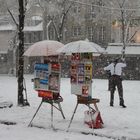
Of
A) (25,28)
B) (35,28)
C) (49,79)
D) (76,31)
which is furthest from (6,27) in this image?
(49,79)

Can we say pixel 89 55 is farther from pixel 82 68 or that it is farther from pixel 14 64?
pixel 14 64

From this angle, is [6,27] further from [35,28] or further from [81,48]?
[81,48]

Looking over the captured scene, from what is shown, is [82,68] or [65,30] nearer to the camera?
[82,68]

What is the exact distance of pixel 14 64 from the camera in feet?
218

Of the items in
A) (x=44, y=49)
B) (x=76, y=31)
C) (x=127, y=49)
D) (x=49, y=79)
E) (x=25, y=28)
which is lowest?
(x=49, y=79)

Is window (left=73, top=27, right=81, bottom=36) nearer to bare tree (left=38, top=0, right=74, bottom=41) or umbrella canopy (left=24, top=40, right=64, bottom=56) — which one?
bare tree (left=38, top=0, right=74, bottom=41)

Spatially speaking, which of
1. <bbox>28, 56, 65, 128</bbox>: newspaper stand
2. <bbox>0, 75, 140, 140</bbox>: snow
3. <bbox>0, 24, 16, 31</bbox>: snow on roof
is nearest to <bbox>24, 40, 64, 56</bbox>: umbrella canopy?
<bbox>28, 56, 65, 128</bbox>: newspaper stand

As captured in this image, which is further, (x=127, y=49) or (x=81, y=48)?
(x=127, y=49)

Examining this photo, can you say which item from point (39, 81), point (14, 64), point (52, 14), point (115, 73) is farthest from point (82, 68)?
point (14, 64)

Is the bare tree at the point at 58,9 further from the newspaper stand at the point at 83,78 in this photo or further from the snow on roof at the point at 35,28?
the newspaper stand at the point at 83,78

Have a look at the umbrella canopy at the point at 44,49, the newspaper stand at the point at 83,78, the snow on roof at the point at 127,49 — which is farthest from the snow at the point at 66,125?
the snow on roof at the point at 127,49

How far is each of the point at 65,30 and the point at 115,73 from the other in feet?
144

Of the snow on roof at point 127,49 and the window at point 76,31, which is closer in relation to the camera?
the snow on roof at point 127,49

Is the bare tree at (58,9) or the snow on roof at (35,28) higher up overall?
the bare tree at (58,9)
